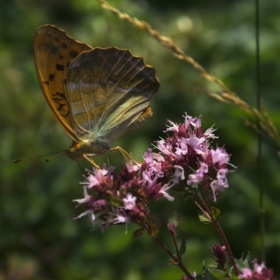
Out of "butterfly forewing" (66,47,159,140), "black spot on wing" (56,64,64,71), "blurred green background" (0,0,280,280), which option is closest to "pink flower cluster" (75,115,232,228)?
"butterfly forewing" (66,47,159,140)

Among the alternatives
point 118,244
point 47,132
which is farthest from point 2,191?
point 118,244

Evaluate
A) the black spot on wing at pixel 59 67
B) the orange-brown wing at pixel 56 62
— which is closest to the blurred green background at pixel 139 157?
the orange-brown wing at pixel 56 62

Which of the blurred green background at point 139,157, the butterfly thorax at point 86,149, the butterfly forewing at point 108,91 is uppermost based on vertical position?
the butterfly forewing at point 108,91

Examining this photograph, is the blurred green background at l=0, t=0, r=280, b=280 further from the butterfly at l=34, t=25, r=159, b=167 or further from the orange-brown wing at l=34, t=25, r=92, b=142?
the orange-brown wing at l=34, t=25, r=92, b=142

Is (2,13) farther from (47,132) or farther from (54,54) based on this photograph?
(54,54)

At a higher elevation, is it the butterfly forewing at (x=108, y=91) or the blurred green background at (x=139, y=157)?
the butterfly forewing at (x=108, y=91)

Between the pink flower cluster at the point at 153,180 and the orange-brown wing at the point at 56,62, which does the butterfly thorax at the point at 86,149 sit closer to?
the orange-brown wing at the point at 56,62

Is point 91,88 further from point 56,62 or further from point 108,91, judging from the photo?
point 56,62

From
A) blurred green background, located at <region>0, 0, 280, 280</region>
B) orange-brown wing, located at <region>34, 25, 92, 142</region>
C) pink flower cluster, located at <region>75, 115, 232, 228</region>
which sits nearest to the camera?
pink flower cluster, located at <region>75, 115, 232, 228</region>

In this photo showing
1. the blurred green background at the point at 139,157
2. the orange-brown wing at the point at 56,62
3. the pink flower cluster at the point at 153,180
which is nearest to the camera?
the pink flower cluster at the point at 153,180
